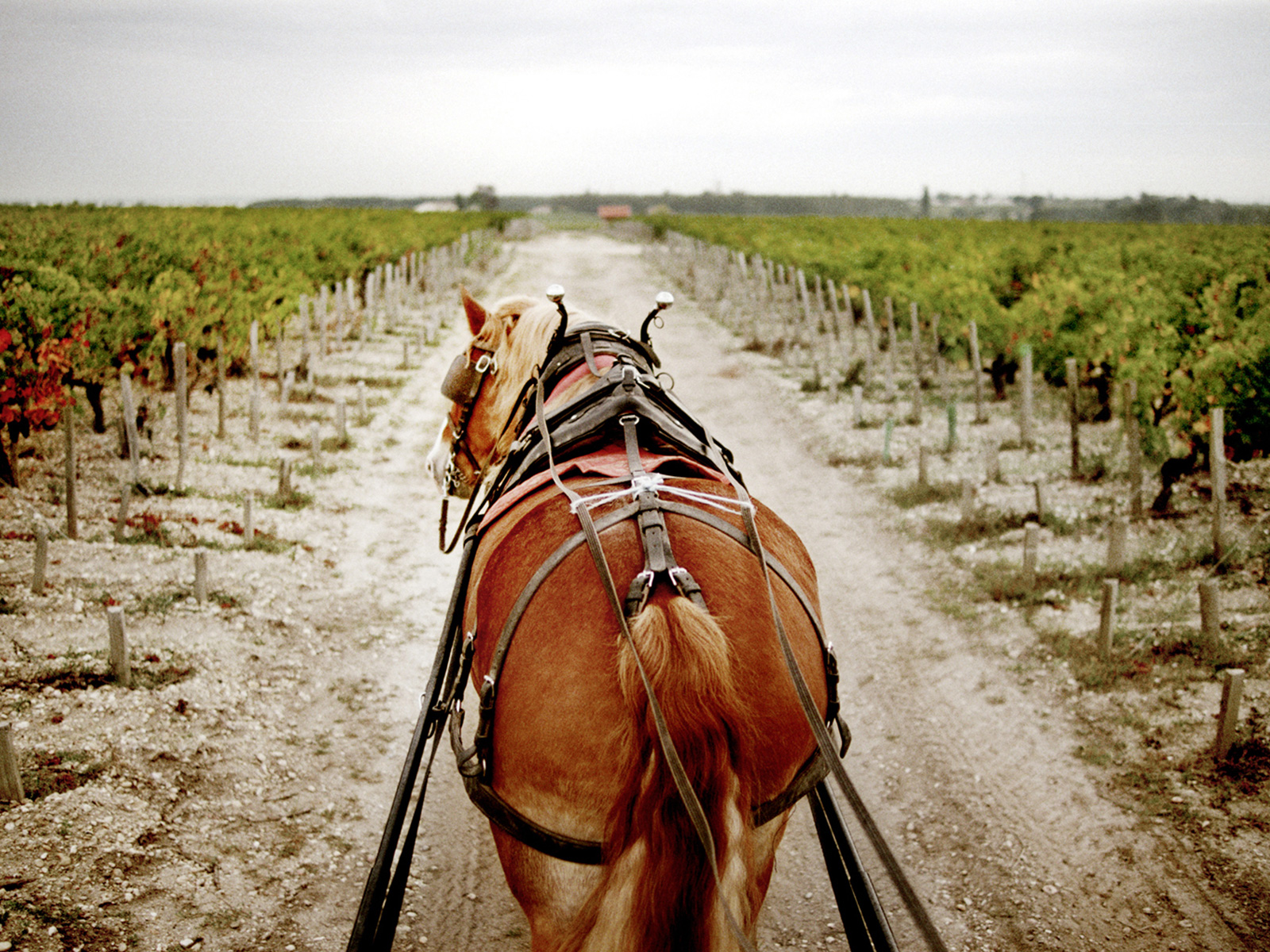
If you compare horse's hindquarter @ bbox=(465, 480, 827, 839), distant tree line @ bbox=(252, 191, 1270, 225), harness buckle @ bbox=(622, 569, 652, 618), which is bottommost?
horse's hindquarter @ bbox=(465, 480, 827, 839)

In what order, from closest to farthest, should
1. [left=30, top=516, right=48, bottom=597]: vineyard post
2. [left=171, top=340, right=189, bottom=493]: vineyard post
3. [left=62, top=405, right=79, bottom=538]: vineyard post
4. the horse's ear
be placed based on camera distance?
1. the horse's ear
2. [left=30, top=516, right=48, bottom=597]: vineyard post
3. [left=62, top=405, right=79, bottom=538]: vineyard post
4. [left=171, top=340, right=189, bottom=493]: vineyard post

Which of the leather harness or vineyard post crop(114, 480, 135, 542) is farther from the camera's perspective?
vineyard post crop(114, 480, 135, 542)

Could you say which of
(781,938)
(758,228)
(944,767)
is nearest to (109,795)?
(781,938)

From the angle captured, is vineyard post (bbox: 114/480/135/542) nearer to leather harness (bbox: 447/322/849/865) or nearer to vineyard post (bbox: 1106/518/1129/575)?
leather harness (bbox: 447/322/849/865)

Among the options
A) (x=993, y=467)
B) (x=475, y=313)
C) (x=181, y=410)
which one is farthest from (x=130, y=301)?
(x=993, y=467)

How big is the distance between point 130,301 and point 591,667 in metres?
9.15

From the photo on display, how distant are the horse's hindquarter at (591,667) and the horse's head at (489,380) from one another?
1.42 meters

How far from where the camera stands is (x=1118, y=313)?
1006cm

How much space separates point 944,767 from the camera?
4.48 m

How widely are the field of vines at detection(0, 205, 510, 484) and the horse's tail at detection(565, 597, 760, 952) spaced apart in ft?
22.1

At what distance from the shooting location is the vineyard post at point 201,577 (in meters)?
5.59

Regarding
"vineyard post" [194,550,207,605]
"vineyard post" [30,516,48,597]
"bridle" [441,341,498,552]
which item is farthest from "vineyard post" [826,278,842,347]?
"vineyard post" [30,516,48,597]

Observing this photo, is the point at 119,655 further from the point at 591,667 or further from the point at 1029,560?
the point at 1029,560

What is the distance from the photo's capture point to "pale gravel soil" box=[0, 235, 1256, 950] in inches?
133
